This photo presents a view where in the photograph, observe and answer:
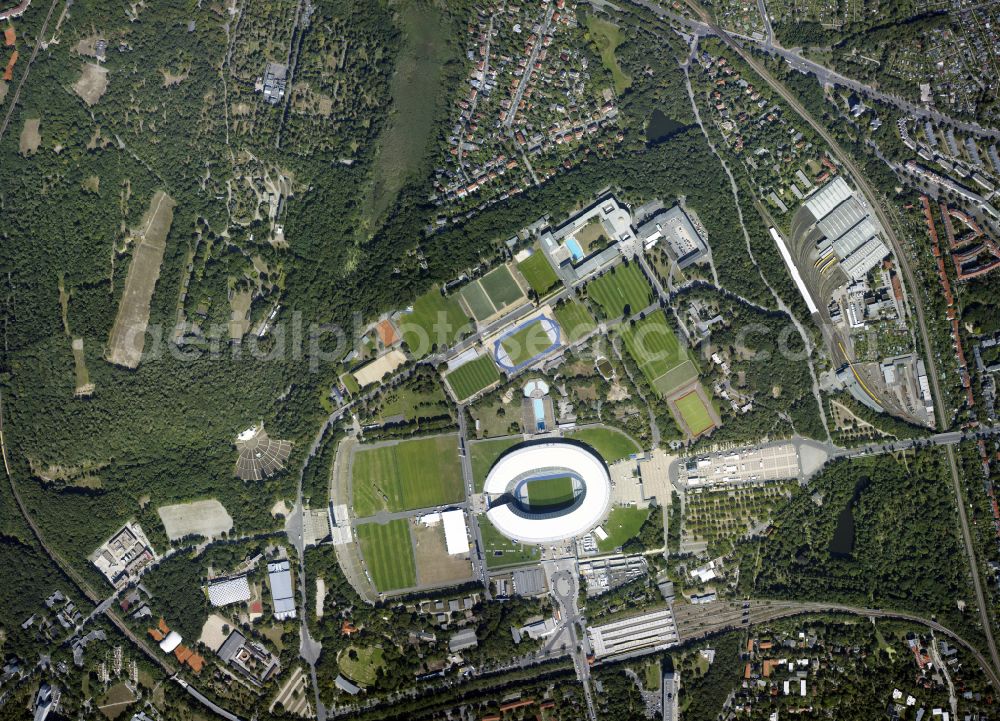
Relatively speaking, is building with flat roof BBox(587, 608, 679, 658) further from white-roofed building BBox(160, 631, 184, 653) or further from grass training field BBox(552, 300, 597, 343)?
white-roofed building BBox(160, 631, 184, 653)

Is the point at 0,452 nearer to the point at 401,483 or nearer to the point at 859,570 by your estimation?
the point at 401,483

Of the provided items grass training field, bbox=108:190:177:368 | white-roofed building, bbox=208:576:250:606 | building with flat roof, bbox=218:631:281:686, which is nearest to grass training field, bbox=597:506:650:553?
building with flat roof, bbox=218:631:281:686

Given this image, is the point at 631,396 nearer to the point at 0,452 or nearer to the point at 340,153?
the point at 340,153

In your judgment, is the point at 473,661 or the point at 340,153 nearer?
the point at 473,661

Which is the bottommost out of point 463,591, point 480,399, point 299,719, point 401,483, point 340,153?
point 299,719

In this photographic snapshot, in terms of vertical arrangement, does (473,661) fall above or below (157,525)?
below

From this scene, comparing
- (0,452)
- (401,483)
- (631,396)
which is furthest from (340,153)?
(0,452)

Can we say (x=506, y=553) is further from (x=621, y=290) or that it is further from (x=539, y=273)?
(x=621, y=290)
